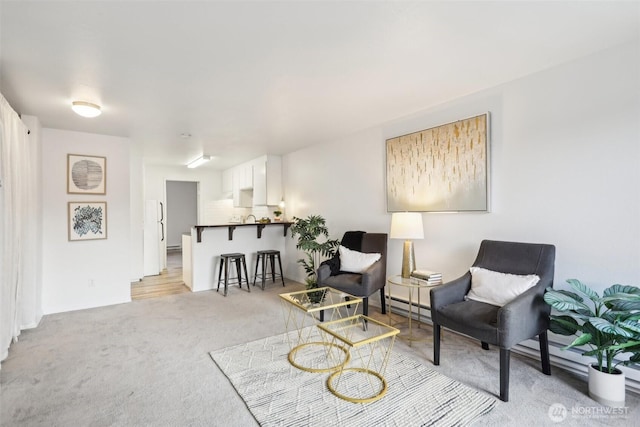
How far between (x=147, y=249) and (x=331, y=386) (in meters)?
5.55

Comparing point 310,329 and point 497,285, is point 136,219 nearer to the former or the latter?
point 310,329

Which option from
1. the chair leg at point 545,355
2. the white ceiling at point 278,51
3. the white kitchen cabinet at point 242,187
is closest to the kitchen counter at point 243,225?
the white kitchen cabinet at point 242,187

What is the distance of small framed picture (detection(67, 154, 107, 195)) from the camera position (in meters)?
4.21

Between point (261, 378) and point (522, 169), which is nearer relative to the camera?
point (261, 378)

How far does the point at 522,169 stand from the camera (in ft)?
9.16

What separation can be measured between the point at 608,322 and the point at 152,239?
272 inches

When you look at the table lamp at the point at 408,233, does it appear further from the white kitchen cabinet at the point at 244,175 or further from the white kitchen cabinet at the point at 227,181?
the white kitchen cabinet at the point at 227,181

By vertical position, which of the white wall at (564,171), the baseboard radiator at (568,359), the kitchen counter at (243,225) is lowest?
the baseboard radiator at (568,359)

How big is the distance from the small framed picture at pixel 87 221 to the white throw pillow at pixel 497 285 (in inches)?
184

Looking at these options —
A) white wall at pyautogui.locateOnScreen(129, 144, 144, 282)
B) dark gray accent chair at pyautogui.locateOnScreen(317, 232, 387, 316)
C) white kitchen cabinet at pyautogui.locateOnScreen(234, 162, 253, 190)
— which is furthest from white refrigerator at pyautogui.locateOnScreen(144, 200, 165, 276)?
dark gray accent chair at pyautogui.locateOnScreen(317, 232, 387, 316)

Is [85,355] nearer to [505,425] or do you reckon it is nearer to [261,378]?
[261,378]

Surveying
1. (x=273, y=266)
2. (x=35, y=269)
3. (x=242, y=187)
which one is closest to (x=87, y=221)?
(x=35, y=269)

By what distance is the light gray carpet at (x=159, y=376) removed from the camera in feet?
6.38

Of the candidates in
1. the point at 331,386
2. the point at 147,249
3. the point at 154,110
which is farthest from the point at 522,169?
the point at 147,249
